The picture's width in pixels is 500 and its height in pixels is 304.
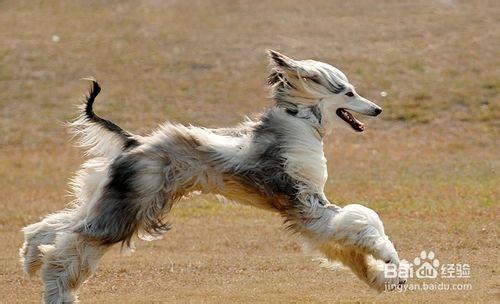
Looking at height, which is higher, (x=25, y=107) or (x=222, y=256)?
(x=222, y=256)

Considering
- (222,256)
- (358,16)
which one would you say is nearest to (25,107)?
(358,16)

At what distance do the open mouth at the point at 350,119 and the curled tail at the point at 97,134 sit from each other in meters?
1.78

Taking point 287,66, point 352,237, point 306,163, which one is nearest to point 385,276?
point 352,237

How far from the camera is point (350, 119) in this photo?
9508 mm

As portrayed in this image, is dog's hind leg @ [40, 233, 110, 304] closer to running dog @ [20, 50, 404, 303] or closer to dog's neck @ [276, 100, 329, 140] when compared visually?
running dog @ [20, 50, 404, 303]

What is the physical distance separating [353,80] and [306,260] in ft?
49.8

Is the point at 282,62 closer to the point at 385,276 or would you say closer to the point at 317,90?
the point at 317,90

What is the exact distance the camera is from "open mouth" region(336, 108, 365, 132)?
31.1ft

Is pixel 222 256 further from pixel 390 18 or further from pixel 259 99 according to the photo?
pixel 390 18

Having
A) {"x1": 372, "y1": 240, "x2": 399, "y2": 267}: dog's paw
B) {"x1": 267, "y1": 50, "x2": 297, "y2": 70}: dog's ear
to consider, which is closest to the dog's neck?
{"x1": 267, "y1": 50, "x2": 297, "y2": 70}: dog's ear

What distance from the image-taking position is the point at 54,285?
29.0ft

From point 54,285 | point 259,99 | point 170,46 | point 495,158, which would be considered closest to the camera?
point 54,285

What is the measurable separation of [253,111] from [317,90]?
54.4ft

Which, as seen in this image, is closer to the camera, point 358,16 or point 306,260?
point 306,260
